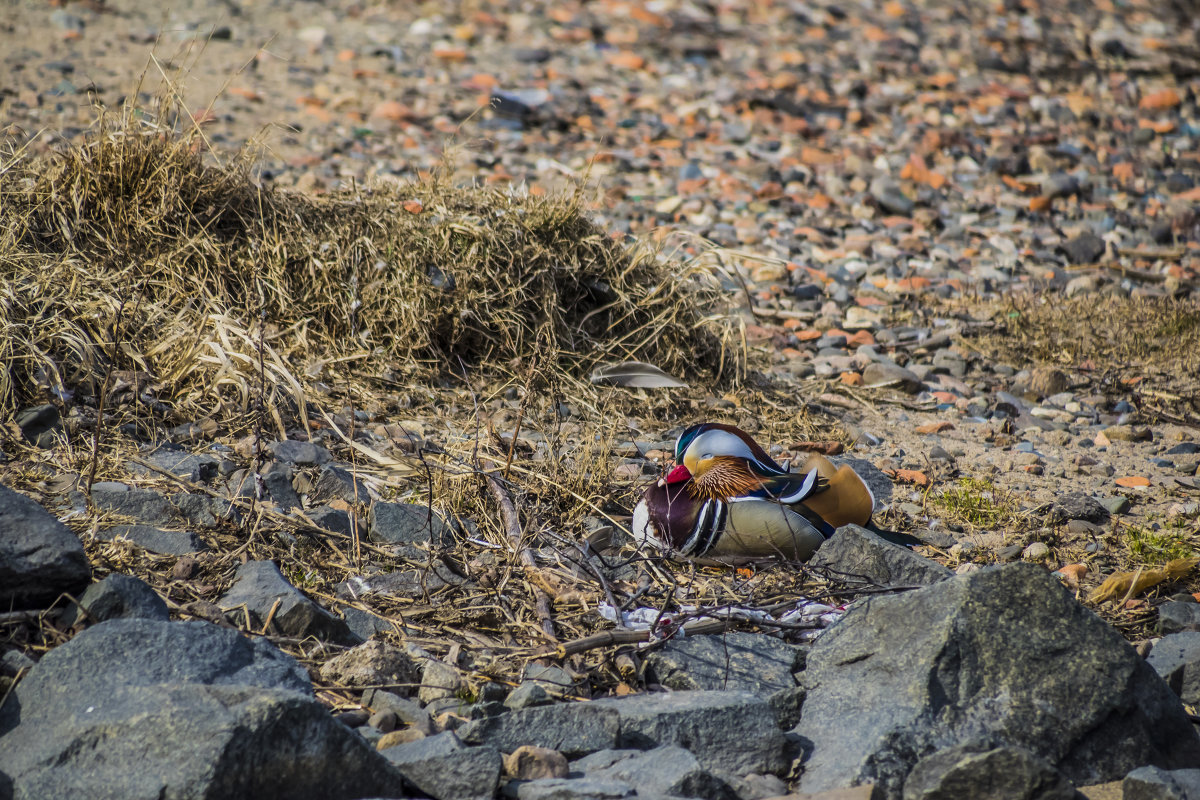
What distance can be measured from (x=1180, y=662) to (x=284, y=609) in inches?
78.7

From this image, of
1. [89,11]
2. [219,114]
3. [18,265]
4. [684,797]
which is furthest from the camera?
[89,11]

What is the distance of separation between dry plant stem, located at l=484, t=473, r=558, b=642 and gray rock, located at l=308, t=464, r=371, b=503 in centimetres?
36

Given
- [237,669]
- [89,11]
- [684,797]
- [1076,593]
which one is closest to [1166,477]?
[1076,593]

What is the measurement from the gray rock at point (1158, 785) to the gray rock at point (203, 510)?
2.09 m

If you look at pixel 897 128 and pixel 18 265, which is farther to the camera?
pixel 897 128

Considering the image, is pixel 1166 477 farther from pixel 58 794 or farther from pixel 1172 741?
pixel 58 794

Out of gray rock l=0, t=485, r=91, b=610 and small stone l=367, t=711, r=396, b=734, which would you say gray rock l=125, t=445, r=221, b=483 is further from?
small stone l=367, t=711, r=396, b=734

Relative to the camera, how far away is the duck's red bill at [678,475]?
107 inches

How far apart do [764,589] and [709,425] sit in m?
0.60

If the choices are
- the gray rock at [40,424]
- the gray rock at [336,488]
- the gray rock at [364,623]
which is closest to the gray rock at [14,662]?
the gray rock at [364,623]

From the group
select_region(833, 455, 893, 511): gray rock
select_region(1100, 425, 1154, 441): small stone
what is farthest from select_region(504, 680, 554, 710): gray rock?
select_region(1100, 425, 1154, 441): small stone

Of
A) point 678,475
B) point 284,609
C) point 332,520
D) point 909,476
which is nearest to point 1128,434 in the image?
point 909,476

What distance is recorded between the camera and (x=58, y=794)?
5.08ft

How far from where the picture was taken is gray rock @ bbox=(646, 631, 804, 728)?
206 cm
